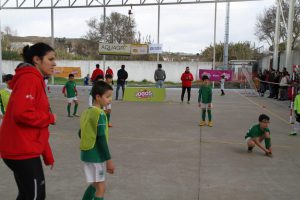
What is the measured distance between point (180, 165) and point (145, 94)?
37.6ft

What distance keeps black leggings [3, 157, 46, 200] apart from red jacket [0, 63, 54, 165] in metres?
0.05

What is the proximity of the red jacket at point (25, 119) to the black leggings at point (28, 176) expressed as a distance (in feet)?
0.16

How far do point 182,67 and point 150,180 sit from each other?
105ft

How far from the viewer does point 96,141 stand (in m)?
3.52

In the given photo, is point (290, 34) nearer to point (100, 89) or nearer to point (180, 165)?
point (180, 165)

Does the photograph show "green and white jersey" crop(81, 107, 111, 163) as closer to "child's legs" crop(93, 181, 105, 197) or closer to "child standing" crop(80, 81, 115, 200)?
"child standing" crop(80, 81, 115, 200)

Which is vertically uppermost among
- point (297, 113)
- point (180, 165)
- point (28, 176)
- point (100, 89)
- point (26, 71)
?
point (26, 71)

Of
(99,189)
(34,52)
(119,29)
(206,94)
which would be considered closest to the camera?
(34,52)

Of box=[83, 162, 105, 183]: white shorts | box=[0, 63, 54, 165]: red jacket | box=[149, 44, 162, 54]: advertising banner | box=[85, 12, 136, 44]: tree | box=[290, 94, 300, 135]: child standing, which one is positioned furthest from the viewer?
box=[85, 12, 136, 44]: tree

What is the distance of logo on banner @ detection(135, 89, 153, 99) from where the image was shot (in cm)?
1751

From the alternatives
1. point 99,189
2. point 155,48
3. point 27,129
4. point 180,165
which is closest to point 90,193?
point 99,189

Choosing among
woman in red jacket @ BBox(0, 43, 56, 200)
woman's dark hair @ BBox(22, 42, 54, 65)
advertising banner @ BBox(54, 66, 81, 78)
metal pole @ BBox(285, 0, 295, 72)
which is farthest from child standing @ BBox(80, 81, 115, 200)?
advertising banner @ BBox(54, 66, 81, 78)

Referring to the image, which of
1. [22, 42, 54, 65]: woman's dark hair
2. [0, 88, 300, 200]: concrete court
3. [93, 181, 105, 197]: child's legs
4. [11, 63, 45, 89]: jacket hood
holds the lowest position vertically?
[0, 88, 300, 200]: concrete court

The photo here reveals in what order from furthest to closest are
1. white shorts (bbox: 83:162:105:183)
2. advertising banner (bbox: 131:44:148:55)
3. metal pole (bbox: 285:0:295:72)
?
advertising banner (bbox: 131:44:148:55) → metal pole (bbox: 285:0:295:72) → white shorts (bbox: 83:162:105:183)
